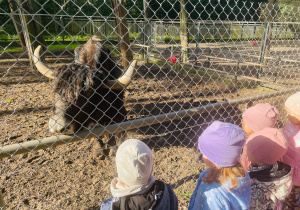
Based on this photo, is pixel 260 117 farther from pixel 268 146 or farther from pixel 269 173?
pixel 269 173

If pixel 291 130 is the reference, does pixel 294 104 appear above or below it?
above

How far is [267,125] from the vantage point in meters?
2.09

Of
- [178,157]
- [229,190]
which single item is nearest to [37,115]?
[178,157]

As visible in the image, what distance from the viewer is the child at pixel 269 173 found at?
1.71m

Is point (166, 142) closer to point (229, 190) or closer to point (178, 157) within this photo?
point (178, 157)

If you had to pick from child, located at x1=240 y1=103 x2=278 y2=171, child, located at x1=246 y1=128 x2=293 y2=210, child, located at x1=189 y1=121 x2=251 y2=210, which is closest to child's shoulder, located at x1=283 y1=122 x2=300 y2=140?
child, located at x1=240 y1=103 x2=278 y2=171

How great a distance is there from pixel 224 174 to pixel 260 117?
94 cm

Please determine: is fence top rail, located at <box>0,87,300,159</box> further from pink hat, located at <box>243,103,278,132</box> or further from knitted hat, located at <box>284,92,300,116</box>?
knitted hat, located at <box>284,92,300,116</box>

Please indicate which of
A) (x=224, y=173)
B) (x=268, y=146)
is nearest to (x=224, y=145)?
(x=224, y=173)

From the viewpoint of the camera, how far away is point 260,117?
210 centimetres

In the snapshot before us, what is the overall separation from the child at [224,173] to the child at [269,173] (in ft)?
1.06

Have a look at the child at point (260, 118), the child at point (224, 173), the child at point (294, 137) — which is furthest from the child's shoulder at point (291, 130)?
the child at point (224, 173)

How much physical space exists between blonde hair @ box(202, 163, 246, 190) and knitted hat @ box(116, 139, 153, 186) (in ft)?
1.50

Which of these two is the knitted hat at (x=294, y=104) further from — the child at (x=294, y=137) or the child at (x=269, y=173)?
the child at (x=269, y=173)
